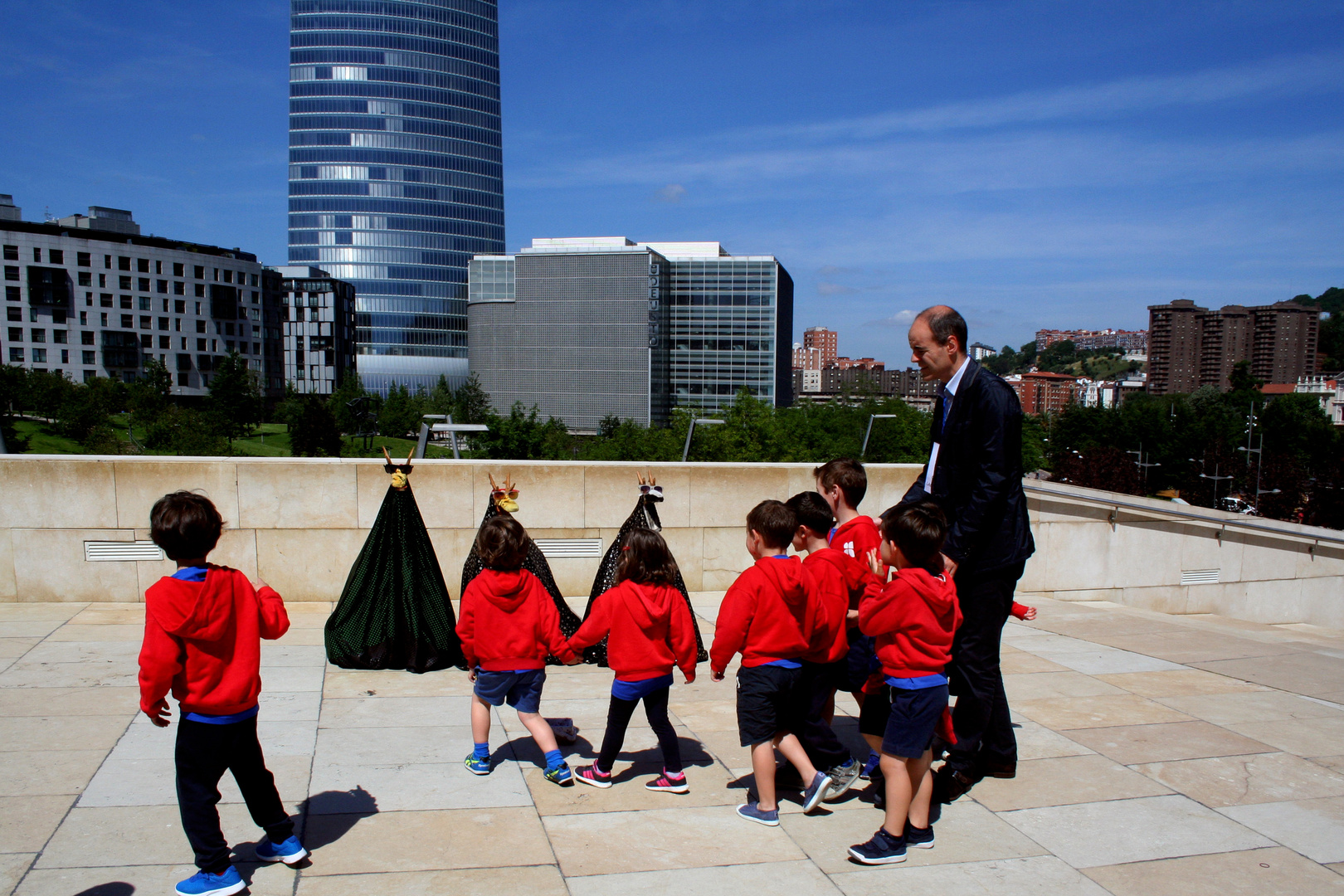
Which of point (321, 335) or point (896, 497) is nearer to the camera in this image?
point (896, 497)

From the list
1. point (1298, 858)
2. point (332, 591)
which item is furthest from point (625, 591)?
point (332, 591)

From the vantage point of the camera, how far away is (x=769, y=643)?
3.65 metres

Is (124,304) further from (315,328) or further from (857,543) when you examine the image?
(857,543)

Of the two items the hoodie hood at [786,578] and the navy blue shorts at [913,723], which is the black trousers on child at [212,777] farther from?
the navy blue shorts at [913,723]

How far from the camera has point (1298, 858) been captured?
3408mm

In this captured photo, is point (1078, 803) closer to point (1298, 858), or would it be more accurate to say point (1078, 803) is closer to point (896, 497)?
point (1298, 858)

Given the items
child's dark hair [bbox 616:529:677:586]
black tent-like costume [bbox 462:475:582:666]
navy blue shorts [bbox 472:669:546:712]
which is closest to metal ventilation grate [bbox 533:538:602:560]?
black tent-like costume [bbox 462:475:582:666]

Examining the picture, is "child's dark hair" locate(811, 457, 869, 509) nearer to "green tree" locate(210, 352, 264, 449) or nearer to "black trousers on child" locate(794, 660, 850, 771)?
"black trousers on child" locate(794, 660, 850, 771)

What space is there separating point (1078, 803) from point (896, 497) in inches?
201

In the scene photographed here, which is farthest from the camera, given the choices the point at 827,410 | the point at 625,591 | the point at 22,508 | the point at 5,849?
the point at 827,410

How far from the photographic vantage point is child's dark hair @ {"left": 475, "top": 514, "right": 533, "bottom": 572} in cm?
399

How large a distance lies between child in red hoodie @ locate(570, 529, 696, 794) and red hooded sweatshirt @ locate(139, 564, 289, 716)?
1360 millimetres

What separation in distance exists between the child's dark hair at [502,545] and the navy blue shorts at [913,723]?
1.73 meters

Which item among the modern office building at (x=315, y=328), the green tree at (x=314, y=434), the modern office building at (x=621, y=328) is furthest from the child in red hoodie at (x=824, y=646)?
the modern office building at (x=315, y=328)
